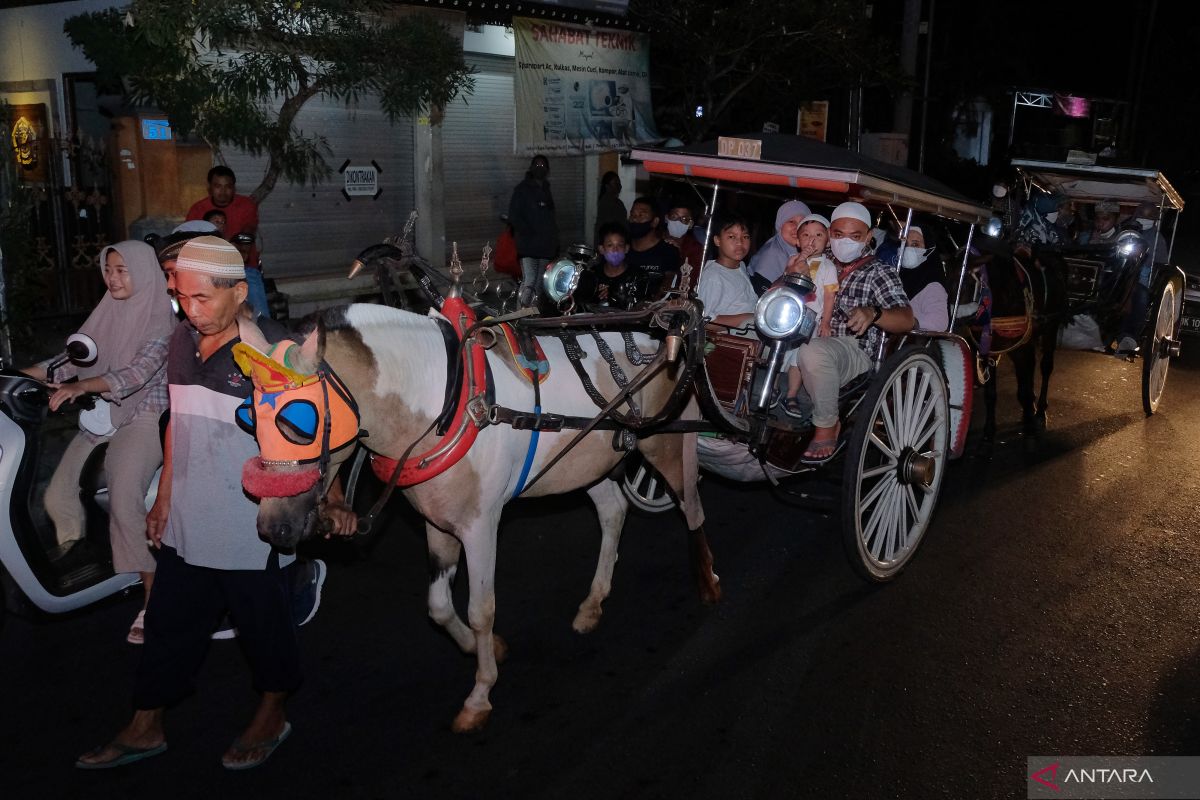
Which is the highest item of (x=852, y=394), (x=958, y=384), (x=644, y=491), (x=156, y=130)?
(x=156, y=130)

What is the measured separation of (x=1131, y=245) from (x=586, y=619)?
7.21 m

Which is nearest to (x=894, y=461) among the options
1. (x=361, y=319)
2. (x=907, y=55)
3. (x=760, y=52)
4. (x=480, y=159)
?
(x=361, y=319)

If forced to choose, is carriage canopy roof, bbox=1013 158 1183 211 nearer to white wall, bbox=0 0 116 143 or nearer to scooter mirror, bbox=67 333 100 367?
scooter mirror, bbox=67 333 100 367

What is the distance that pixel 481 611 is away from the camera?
418 centimetres

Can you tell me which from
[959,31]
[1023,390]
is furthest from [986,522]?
[959,31]

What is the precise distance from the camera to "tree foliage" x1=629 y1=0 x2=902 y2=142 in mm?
13344

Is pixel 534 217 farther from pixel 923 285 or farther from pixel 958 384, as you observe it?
pixel 958 384

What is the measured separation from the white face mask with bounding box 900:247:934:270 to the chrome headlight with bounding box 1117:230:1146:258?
396cm

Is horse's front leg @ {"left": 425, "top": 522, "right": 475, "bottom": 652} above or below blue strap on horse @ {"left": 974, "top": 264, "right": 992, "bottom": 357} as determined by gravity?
below

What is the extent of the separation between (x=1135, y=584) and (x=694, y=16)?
10248 mm

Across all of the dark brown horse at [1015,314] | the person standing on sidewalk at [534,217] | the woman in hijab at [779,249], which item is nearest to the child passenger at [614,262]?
the woman in hijab at [779,249]

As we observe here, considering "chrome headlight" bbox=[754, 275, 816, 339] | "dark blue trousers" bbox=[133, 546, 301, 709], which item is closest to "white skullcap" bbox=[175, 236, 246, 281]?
"dark blue trousers" bbox=[133, 546, 301, 709]

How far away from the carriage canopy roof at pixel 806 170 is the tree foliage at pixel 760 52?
8002 millimetres

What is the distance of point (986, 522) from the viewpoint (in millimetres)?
6602
